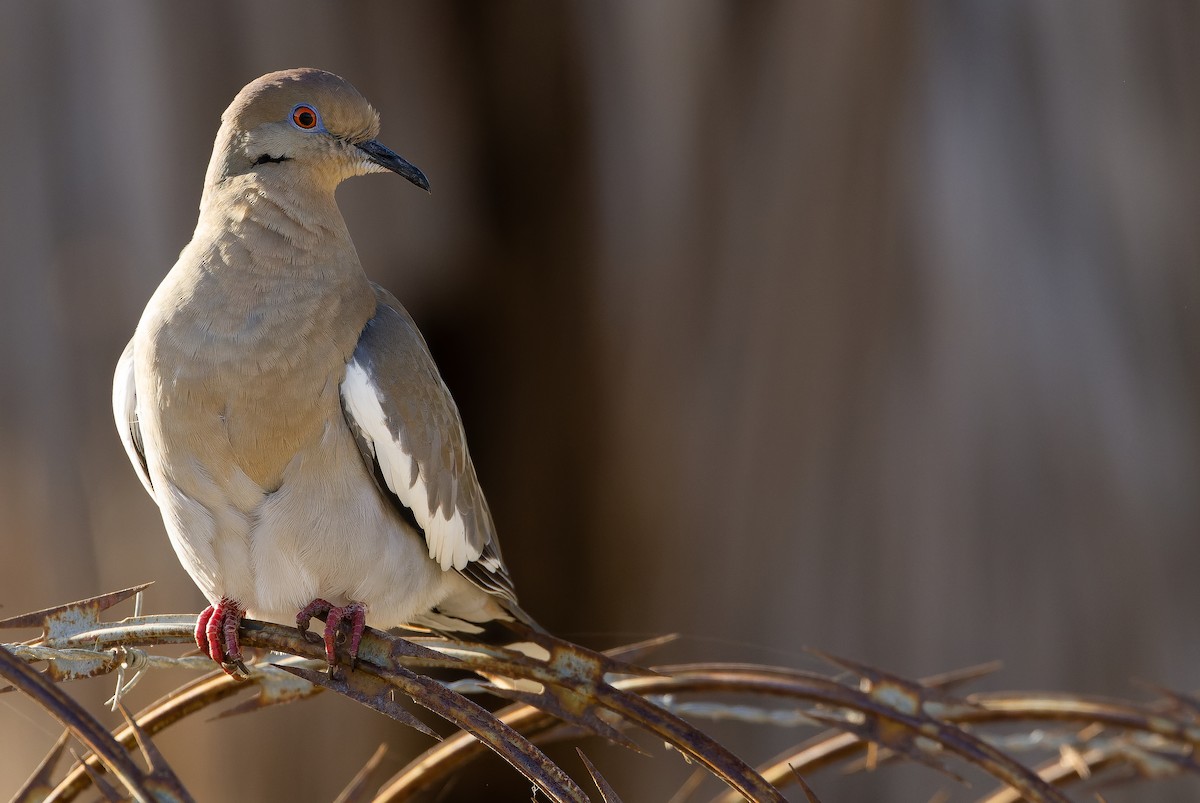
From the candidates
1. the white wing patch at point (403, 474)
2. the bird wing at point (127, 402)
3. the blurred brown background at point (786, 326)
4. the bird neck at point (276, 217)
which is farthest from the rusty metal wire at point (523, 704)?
the blurred brown background at point (786, 326)

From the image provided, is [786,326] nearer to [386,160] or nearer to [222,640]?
[386,160]

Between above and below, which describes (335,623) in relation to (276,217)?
below

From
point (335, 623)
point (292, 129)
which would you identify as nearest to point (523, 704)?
point (335, 623)

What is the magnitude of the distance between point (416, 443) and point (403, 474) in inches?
1.9

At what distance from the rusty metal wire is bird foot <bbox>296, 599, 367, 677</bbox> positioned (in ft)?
0.07

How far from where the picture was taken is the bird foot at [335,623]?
1027 mm

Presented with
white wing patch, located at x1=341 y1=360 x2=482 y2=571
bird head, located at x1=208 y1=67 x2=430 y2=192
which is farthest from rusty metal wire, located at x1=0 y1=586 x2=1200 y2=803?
bird head, located at x1=208 y1=67 x2=430 y2=192

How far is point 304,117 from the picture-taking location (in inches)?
50.1

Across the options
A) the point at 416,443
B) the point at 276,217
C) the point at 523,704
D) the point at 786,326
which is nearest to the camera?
the point at 523,704

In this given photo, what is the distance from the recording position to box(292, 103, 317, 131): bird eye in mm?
1266

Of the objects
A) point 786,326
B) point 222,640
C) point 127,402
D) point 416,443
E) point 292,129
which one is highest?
point 786,326

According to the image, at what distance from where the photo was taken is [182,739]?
102 inches

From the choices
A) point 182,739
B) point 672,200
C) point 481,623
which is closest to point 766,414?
point 672,200

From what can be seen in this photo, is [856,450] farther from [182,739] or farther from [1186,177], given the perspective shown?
[182,739]
